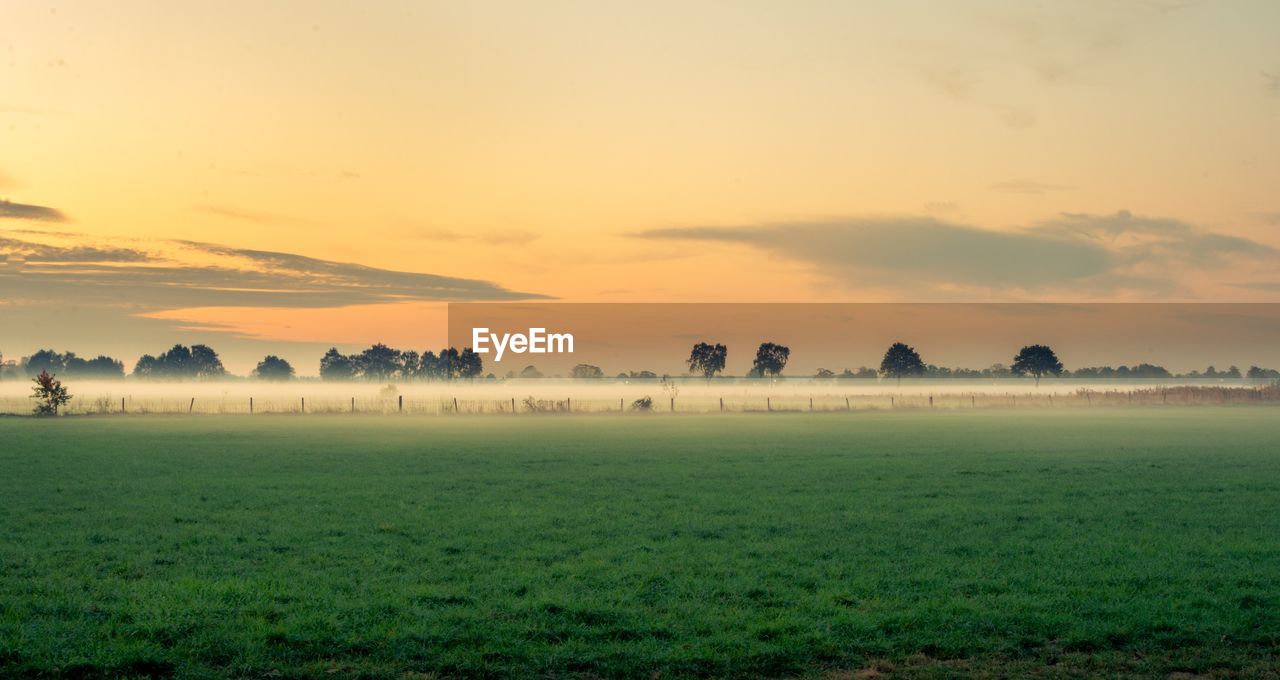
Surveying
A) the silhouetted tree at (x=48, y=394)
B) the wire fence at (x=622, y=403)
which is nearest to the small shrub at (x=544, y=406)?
Answer: the wire fence at (x=622, y=403)

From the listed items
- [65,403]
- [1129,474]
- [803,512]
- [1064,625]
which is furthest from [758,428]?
[65,403]

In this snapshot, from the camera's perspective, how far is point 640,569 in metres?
15.4

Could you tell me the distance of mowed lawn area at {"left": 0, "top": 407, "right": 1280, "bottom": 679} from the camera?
1122cm

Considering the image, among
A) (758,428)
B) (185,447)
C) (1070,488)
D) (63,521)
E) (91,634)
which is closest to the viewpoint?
(91,634)

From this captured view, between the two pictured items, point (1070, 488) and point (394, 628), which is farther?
point (1070, 488)

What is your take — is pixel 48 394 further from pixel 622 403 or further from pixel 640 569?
pixel 640 569

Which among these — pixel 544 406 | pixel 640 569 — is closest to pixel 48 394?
pixel 544 406

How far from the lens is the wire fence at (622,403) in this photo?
277ft

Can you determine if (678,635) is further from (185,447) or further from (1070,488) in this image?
(185,447)

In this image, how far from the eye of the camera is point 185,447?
4300 centimetres

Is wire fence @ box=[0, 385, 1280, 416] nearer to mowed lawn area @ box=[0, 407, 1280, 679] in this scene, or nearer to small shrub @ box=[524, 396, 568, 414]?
small shrub @ box=[524, 396, 568, 414]

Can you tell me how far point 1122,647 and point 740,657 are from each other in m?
4.49

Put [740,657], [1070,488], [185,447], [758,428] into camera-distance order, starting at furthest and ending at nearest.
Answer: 1. [758,428]
2. [185,447]
3. [1070,488]
4. [740,657]

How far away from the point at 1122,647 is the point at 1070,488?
1640 centimetres
